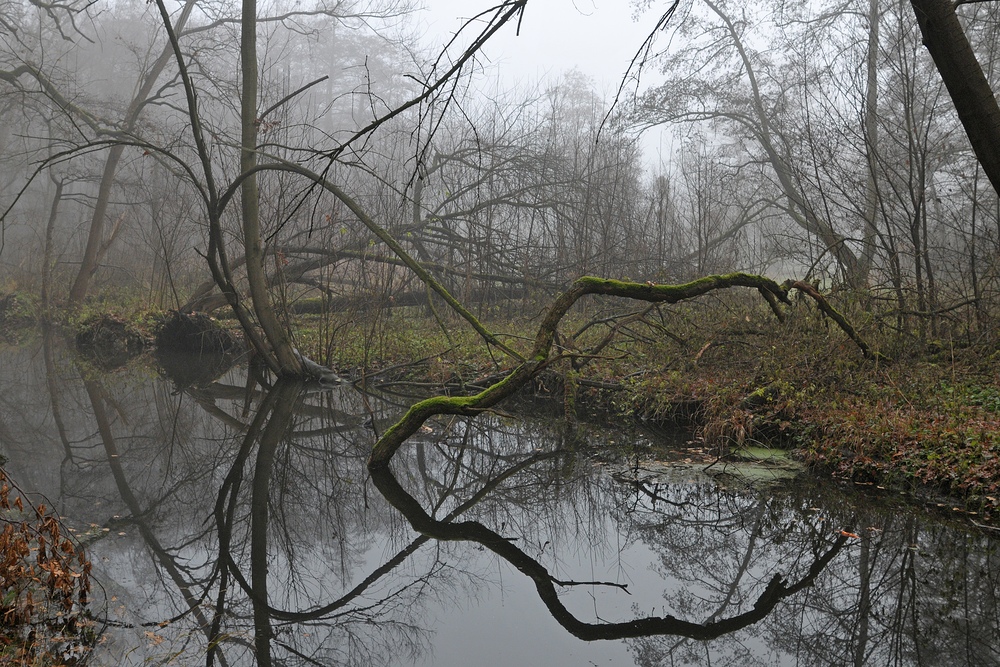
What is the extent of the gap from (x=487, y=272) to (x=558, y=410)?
5.26 metres

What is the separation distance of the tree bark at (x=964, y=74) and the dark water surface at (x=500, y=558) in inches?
99.8

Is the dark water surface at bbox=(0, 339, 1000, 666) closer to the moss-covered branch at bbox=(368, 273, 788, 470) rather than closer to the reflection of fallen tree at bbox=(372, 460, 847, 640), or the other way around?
the reflection of fallen tree at bbox=(372, 460, 847, 640)

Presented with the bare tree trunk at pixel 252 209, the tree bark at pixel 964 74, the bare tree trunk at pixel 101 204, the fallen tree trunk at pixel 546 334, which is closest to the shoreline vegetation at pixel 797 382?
the fallen tree trunk at pixel 546 334

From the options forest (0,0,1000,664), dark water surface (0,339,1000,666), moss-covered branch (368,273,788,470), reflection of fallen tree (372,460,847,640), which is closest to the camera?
dark water surface (0,339,1000,666)

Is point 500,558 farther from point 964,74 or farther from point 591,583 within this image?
point 964,74

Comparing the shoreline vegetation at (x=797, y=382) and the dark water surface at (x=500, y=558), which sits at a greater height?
the shoreline vegetation at (x=797, y=382)

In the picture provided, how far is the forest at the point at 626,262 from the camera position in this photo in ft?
21.1

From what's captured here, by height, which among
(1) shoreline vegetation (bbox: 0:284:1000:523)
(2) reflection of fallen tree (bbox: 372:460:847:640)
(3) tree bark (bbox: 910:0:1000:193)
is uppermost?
(3) tree bark (bbox: 910:0:1000:193)

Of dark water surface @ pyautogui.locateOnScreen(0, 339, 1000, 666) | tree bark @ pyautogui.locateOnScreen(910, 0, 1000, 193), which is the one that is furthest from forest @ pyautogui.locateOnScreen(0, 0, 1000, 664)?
dark water surface @ pyautogui.locateOnScreen(0, 339, 1000, 666)

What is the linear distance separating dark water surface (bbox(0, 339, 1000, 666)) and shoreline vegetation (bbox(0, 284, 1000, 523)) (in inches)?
18.2

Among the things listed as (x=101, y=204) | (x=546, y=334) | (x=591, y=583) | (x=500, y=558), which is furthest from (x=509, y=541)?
(x=101, y=204)

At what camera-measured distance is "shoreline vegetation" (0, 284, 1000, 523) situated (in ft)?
20.9

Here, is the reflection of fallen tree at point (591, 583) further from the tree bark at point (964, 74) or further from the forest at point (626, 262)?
the tree bark at point (964, 74)

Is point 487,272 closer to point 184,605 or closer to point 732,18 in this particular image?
point 732,18
